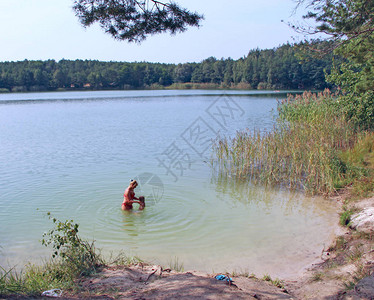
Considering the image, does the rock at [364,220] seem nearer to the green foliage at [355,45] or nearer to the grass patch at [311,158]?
the grass patch at [311,158]

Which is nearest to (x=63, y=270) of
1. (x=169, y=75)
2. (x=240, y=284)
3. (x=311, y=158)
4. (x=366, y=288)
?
(x=240, y=284)

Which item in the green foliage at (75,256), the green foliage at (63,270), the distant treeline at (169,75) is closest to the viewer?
the green foliage at (63,270)

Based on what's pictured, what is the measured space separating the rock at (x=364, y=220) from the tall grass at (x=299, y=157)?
201 centimetres

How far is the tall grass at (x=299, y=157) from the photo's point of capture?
8.87 metres

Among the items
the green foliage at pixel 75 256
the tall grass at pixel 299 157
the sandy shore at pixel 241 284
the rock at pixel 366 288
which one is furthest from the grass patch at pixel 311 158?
the green foliage at pixel 75 256

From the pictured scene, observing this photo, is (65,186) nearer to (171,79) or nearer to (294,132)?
(294,132)

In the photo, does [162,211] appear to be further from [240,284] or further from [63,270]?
[240,284]

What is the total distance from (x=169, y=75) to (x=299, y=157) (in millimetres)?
92181

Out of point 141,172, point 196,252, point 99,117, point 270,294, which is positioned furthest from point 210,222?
point 99,117

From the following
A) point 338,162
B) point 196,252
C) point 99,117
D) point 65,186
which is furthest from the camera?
point 99,117

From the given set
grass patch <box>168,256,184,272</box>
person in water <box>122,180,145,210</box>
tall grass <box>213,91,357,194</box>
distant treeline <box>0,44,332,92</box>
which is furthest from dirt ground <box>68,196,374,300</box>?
distant treeline <box>0,44,332,92</box>

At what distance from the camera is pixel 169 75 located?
9931cm

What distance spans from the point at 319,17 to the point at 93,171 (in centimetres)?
793

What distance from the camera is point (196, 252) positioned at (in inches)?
238
